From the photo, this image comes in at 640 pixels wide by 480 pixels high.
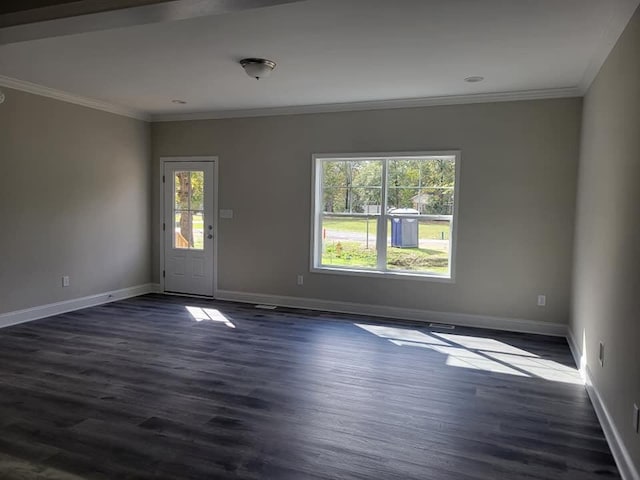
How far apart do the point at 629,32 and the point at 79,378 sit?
4.52 metres

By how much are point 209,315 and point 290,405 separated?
8.99 feet

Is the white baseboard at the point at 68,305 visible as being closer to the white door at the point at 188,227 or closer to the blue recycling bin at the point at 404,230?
the white door at the point at 188,227

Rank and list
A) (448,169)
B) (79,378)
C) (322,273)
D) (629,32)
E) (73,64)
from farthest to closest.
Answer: (322,273)
(448,169)
(73,64)
(79,378)
(629,32)

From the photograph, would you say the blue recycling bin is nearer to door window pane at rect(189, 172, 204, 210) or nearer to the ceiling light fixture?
the ceiling light fixture

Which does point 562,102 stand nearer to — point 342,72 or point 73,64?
point 342,72

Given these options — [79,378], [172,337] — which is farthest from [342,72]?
[79,378]

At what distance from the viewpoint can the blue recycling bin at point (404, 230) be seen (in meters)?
5.53

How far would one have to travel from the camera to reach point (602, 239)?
3.22 m

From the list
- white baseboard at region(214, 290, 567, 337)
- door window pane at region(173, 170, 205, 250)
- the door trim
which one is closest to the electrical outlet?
white baseboard at region(214, 290, 567, 337)

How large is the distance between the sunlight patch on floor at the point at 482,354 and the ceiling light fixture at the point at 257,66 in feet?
9.37

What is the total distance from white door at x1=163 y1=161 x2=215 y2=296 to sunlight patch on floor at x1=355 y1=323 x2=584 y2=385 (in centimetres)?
271

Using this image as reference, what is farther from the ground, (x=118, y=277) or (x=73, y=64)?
(x=73, y=64)

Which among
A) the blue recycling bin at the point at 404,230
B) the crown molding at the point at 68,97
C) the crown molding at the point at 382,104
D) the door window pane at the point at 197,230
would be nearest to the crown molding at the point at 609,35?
the crown molding at the point at 382,104

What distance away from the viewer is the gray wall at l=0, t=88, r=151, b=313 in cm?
487
